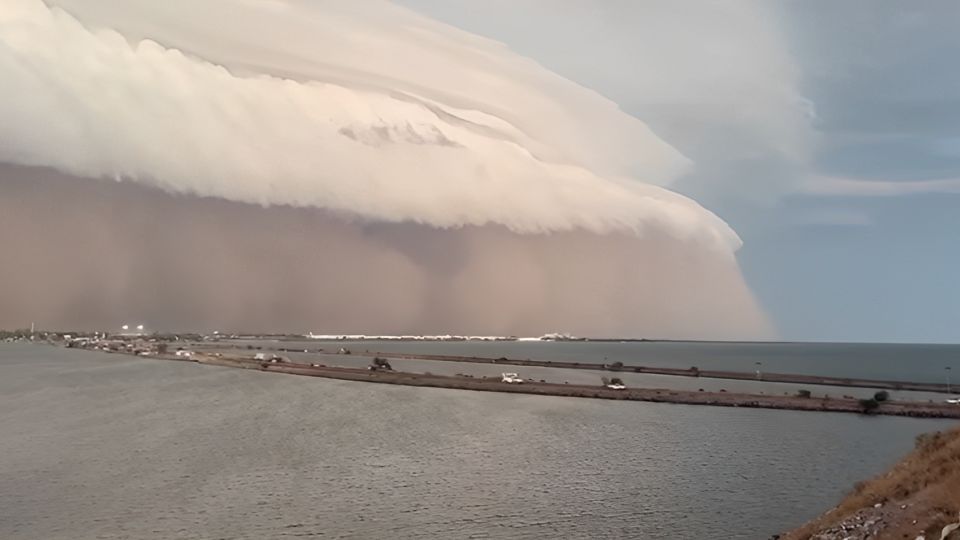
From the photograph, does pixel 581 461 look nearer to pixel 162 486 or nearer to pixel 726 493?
pixel 726 493

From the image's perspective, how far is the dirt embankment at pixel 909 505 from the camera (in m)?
16.7

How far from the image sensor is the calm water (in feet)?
98.2

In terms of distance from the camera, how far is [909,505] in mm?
18453

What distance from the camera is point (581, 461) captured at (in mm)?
45188

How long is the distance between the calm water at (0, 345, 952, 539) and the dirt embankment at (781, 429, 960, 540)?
7.00 m

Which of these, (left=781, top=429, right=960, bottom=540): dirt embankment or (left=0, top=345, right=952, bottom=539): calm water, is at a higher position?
(left=781, top=429, right=960, bottom=540): dirt embankment

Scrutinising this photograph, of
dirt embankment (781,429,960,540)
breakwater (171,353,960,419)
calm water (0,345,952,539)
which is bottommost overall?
calm water (0,345,952,539)

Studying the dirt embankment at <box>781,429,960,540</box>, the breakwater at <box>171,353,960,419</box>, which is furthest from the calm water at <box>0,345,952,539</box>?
the dirt embankment at <box>781,429,960,540</box>

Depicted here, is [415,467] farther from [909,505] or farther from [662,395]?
[662,395]

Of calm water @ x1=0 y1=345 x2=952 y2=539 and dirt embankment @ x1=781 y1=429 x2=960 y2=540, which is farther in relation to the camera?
calm water @ x1=0 y1=345 x2=952 y2=539

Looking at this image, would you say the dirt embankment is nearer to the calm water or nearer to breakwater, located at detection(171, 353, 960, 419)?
the calm water

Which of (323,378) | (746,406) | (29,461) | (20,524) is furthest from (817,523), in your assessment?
(323,378)

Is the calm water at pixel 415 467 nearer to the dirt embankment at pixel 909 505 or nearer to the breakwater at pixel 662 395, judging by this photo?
the breakwater at pixel 662 395

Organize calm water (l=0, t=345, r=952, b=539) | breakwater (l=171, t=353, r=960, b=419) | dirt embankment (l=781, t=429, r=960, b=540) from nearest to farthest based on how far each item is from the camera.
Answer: dirt embankment (l=781, t=429, r=960, b=540) < calm water (l=0, t=345, r=952, b=539) < breakwater (l=171, t=353, r=960, b=419)
